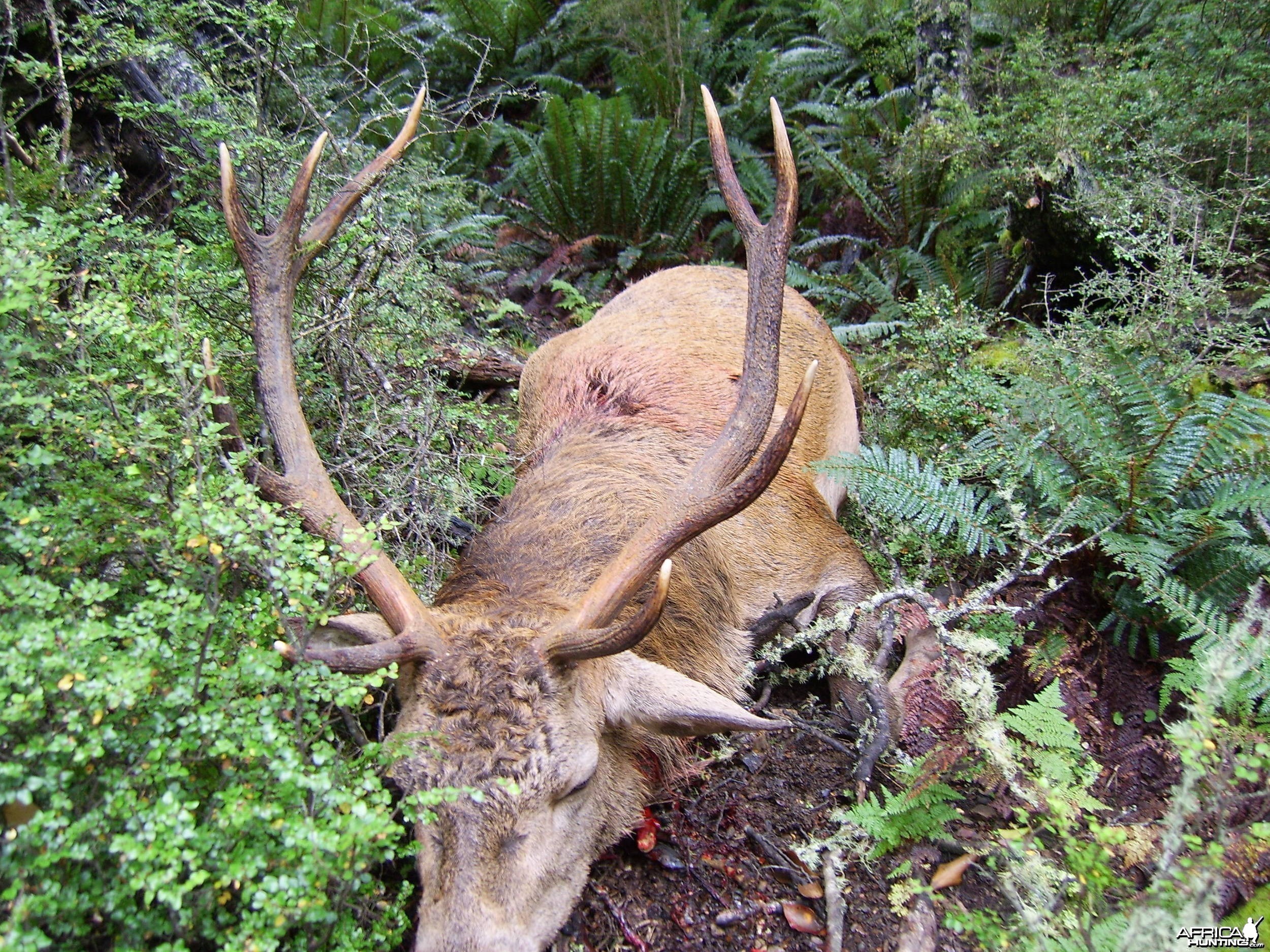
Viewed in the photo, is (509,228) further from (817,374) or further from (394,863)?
(394,863)

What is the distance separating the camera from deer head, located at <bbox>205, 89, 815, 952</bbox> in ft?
8.70

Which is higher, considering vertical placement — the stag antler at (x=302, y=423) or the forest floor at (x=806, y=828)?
the stag antler at (x=302, y=423)

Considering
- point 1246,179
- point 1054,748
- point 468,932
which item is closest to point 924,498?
point 1054,748

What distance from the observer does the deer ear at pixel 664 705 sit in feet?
10.4

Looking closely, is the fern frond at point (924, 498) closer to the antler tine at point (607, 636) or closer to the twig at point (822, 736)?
the twig at point (822, 736)

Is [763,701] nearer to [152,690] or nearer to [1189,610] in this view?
[1189,610]

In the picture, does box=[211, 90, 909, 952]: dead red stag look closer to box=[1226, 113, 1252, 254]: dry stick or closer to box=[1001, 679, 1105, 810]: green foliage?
box=[1001, 679, 1105, 810]: green foliage

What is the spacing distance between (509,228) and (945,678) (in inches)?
323

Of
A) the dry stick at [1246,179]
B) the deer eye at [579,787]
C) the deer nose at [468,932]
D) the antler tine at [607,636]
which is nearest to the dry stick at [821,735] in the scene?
the deer eye at [579,787]

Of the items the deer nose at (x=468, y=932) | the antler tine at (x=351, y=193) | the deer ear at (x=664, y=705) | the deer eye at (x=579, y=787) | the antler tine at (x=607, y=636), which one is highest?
the antler tine at (x=351, y=193)

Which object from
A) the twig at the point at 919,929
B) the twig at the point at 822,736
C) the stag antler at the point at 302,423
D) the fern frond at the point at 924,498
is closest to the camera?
the stag antler at the point at 302,423

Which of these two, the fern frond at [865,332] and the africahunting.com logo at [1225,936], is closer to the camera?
the africahunting.com logo at [1225,936]

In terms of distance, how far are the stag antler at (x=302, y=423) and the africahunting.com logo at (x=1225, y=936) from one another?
8.16 feet

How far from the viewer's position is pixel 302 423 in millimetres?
3354
